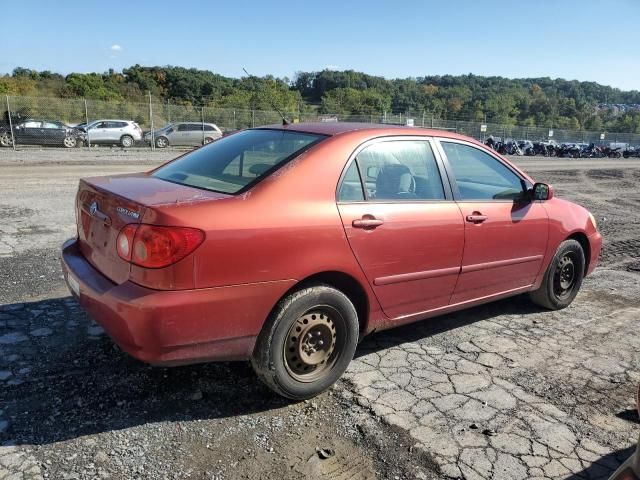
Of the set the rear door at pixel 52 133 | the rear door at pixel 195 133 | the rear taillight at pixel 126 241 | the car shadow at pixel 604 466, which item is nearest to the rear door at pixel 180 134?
the rear door at pixel 195 133

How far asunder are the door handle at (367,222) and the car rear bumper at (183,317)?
A: 0.58 metres

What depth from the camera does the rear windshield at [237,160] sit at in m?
3.29

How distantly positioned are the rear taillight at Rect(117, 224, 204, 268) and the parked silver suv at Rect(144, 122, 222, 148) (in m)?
26.8

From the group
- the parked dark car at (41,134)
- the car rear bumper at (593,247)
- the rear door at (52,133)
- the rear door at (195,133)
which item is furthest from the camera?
the rear door at (195,133)

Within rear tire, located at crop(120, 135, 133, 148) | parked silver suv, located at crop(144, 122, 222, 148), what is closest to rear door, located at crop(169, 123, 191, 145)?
parked silver suv, located at crop(144, 122, 222, 148)

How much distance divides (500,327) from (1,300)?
14.0 ft

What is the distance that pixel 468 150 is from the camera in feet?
14.2

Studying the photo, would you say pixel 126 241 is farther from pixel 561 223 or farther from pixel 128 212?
pixel 561 223

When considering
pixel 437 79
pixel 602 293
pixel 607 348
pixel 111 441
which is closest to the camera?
pixel 111 441

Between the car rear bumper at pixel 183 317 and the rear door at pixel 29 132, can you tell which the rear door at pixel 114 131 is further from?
the car rear bumper at pixel 183 317

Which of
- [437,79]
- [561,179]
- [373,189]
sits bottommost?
[561,179]

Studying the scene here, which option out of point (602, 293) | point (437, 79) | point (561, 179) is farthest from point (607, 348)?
point (437, 79)

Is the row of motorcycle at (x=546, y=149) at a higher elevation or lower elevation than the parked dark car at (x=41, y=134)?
lower

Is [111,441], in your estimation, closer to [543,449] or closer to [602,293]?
[543,449]
